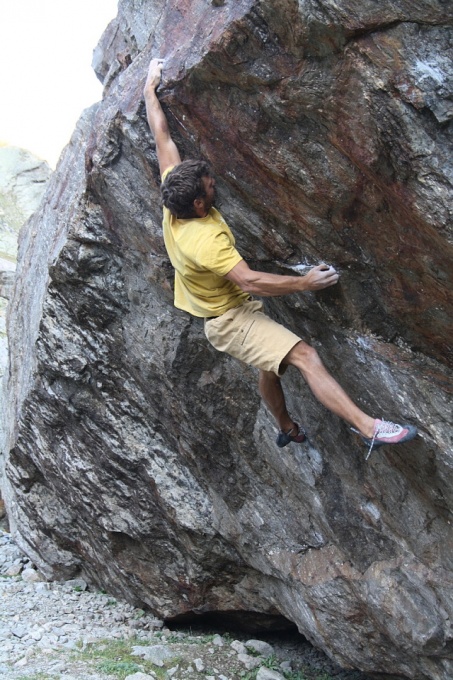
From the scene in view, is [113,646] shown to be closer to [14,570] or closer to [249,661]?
[249,661]

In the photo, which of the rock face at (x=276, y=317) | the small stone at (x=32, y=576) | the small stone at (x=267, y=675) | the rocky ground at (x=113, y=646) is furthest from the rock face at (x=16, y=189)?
the small stone at (x=267, y=675)

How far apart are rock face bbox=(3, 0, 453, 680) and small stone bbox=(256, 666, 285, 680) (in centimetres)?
73

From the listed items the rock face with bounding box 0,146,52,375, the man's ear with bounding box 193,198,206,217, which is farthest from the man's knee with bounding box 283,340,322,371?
the rock face with bounding box 0,146,52,375

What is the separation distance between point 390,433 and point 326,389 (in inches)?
28.9

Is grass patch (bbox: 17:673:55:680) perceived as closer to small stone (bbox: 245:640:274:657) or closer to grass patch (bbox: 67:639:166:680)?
grass patch (bbox: 67:639:166:680)

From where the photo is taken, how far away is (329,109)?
20.3 feet

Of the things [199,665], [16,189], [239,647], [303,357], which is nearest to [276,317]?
[303,357]

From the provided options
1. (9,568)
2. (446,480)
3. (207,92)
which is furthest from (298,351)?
(9,568)

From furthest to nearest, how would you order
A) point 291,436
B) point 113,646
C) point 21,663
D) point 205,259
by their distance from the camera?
point 113,646, point 21,663, point 291,436, point 205,259

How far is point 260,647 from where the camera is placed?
10969 millimetres

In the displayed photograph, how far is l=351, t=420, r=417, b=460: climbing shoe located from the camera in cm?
654

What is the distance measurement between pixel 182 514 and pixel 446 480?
15.0 ft

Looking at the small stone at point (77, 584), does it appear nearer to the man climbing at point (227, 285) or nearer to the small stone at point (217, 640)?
the small stone at point (217, 640)

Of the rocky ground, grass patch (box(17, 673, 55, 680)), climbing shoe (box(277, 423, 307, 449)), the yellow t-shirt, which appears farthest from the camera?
the rocky ground
